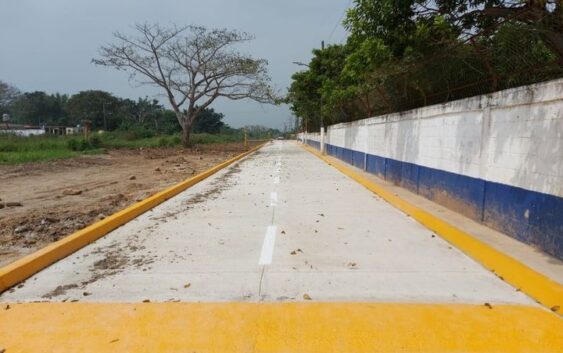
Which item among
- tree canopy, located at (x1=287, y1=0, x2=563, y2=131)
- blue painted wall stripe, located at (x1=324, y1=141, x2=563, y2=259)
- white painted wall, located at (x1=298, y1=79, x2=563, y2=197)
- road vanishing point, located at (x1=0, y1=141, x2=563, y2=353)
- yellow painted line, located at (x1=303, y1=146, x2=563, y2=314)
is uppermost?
tree canopy, located at (x1=287, y1=0, x2=563, y2=131)

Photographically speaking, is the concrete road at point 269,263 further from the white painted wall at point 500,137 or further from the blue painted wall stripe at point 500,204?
the white painted wall at point 500,137

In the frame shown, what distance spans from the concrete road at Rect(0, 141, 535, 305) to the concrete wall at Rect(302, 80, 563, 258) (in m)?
1.00

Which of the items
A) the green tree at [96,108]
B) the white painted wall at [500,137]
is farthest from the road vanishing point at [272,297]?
the green tree at [96,108]

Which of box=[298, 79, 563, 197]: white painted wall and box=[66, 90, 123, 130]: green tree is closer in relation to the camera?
box=[298, 79, 563, 197]: white painted wall

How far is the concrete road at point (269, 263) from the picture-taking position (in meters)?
4.70

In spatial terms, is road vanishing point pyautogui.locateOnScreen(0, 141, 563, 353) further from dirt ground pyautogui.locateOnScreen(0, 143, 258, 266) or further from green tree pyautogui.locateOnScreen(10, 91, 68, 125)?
green tree pyautogui.locateOnScreen(10, 91, 68, 125)

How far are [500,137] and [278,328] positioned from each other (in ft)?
16.3

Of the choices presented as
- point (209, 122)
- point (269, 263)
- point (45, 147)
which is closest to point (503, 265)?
point (269, 263)

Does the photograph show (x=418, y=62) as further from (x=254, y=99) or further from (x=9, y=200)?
(x=254, y=99)

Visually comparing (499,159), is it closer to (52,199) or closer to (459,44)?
(459,44)

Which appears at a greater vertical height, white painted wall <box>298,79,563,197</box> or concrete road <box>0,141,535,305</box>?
white painted wall <box>298,79,563,197</box>

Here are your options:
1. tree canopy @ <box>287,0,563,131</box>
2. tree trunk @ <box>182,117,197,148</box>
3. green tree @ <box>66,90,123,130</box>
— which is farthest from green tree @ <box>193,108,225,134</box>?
tree canopy @ <box>287,0,563,131</box>

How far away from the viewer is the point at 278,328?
387 cm

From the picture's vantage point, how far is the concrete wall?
5.64 metres
